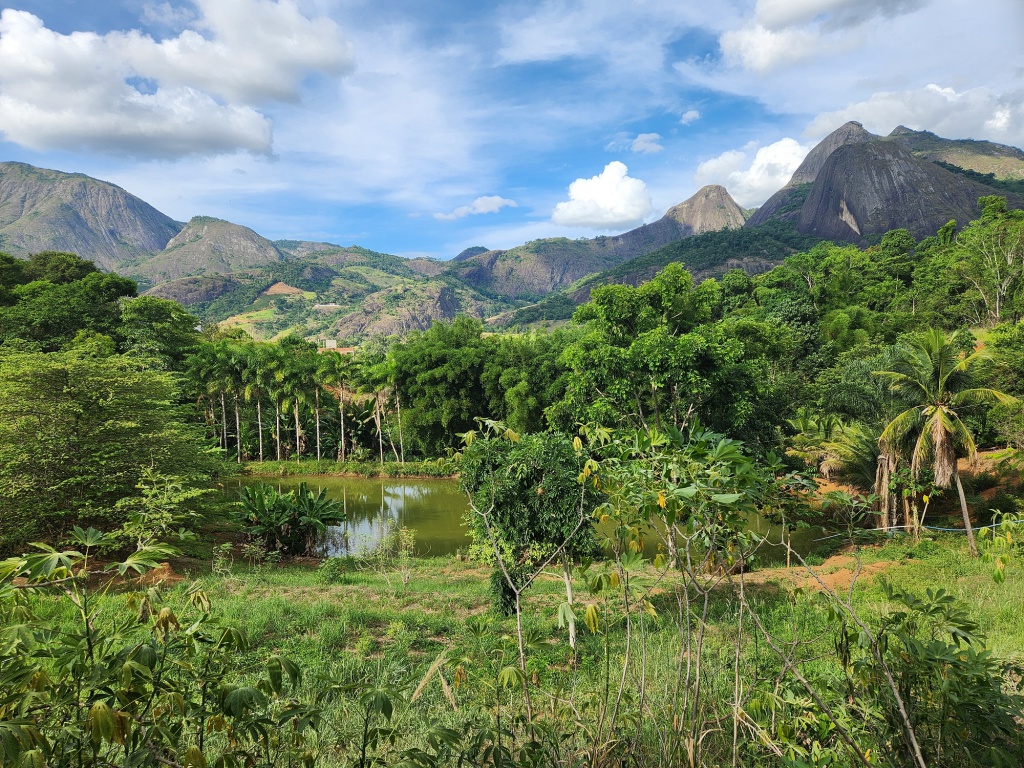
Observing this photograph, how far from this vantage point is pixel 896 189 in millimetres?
90062

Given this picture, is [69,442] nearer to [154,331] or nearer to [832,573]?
[832,573]

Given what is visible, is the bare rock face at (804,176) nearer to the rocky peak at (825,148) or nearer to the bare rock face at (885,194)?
the rocky peak at (825,148)

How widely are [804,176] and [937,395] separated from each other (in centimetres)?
18986

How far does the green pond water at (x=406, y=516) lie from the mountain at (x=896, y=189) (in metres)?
93.6

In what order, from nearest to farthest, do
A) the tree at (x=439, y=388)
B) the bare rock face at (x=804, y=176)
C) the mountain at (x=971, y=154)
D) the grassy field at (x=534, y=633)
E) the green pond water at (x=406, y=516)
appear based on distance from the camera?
the grassy field at (x=534, y=633) < the green pond water at (x=406, y=516) < the tree at (x=439, y=388) < the mountain at (x=971, y=154) < the bare rock face at (x=804, y=176)

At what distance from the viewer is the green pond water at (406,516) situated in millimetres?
15336

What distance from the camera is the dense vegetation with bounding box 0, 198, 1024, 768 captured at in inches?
65.6

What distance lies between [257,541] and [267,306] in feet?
474

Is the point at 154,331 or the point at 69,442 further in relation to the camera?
the point at 154,331

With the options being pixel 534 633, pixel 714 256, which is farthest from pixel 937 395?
pixel 714 256

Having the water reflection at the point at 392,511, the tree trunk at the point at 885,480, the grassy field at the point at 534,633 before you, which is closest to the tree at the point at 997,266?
the tree trunk at the point at 885,480

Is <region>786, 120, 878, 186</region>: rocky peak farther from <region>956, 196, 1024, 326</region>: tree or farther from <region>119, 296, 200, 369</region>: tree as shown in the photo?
<region>119, 296, 200, 369</region>: tree

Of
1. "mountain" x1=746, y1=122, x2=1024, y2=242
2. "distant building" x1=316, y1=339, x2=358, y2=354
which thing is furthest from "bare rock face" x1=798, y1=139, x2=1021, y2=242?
"distant building" x1=316, y1=339, x2=358, y2=354

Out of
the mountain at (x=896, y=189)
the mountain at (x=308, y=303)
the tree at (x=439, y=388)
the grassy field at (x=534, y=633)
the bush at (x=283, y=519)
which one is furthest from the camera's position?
the mountain at (x=308, y=303)
